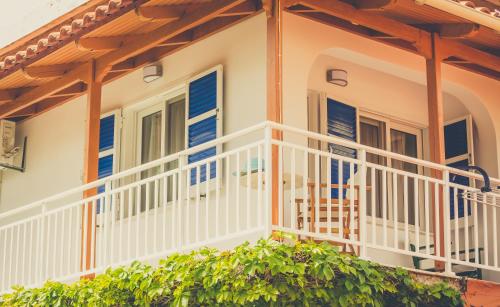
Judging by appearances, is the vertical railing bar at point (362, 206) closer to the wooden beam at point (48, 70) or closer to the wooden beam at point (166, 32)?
the wooden beam at point (166, 32)

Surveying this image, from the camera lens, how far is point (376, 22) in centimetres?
1244

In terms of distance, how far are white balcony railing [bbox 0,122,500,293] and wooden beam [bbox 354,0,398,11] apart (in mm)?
1549

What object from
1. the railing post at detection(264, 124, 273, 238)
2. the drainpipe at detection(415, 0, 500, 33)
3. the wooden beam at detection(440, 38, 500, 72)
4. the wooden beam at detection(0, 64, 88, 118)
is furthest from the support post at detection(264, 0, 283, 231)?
the wooden beam at detection(0, 64, 88, 118)

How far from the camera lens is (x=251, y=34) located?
41.6ft

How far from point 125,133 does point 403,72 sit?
12.4 feet

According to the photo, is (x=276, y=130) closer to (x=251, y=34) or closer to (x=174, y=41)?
(x=251, y=34)

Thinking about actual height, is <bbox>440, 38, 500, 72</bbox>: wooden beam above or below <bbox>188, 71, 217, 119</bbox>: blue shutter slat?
above

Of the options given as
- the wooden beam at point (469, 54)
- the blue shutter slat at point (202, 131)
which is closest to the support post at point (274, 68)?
the blue shutter slat at point (202, 131)

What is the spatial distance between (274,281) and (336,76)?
433cm

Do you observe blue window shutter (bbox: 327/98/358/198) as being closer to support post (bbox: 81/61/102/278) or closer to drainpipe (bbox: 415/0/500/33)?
drainpipe (bbox: 415/0/500/33)

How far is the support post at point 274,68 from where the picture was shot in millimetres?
10945

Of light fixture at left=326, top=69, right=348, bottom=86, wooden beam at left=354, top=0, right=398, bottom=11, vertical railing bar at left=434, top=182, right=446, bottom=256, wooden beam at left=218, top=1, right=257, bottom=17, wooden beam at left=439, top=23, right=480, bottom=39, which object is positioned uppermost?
wooden beam at left=218, top=1, right=257, bottom=17

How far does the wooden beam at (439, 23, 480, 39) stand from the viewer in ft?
41.0

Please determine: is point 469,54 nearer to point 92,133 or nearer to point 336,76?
point 336,76
